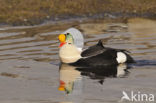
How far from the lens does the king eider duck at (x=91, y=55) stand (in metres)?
12.8

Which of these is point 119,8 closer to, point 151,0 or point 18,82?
point 151,0

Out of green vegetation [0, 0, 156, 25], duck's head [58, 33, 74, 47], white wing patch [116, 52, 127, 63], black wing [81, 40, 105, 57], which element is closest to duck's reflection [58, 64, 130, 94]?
white wing patch [116, 52, 127, 63]

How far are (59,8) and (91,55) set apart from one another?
346 inches

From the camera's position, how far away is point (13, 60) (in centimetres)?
1352

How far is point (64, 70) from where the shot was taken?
12539mm

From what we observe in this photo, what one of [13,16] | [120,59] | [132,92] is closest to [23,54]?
[120,59]

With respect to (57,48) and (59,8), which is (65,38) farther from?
(59,8)

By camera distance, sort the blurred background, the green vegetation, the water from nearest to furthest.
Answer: the water < the blurred background < the green vegetation

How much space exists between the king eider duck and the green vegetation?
276 inches

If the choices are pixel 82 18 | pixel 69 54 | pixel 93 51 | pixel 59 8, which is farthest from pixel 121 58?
pixel 59 8

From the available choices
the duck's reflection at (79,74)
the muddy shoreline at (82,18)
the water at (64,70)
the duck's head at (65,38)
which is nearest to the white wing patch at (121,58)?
the duck's reflection at (79,74)

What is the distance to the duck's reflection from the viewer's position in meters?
10.9

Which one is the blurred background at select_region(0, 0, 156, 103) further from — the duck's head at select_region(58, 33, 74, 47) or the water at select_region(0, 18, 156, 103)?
the duck's head at select_region(58, 33, 74, 47)

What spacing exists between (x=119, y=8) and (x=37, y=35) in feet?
18.5
